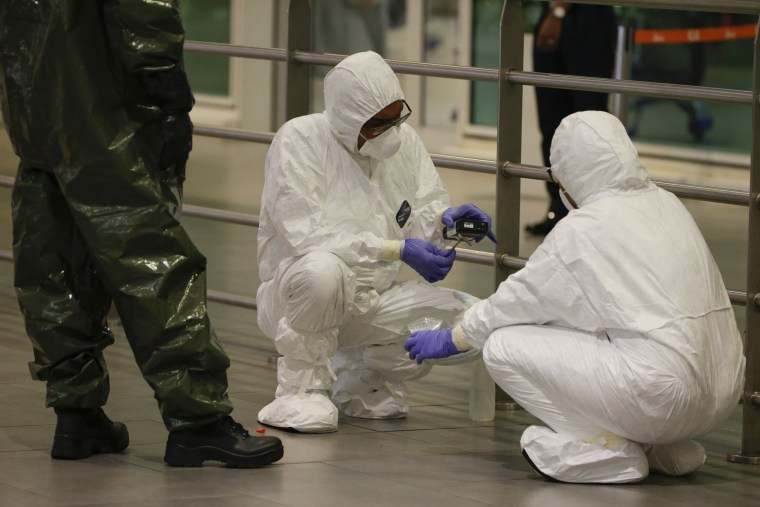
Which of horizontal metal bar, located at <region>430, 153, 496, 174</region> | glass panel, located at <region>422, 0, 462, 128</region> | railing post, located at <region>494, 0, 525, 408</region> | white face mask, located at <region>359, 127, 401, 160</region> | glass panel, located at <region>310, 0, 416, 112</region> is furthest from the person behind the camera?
glass panel, located at <region>310, 0, 416, 112</region>

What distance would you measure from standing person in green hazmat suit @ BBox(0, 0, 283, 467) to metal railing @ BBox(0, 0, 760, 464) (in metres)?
1.37

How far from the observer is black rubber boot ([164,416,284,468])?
3.80 m

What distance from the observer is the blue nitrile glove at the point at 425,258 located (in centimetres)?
441

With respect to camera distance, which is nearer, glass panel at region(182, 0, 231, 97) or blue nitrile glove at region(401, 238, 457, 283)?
blue nitrile glove at region(401, 238, 457, 283)

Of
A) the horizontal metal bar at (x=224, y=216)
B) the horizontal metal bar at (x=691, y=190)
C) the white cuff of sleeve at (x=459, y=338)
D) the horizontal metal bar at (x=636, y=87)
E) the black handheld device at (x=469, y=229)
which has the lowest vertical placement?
the horizontal metal bar at (x=224, y=216)

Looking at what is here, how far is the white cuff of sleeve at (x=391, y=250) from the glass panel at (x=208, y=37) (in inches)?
454

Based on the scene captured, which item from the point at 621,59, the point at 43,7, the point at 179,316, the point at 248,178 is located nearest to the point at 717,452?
the point at 179,316

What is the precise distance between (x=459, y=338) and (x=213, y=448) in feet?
2.41

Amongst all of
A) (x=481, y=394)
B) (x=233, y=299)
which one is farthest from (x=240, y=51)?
(x=481, y=394)

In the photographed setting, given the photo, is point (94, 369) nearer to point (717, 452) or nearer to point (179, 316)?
point (179, 316)

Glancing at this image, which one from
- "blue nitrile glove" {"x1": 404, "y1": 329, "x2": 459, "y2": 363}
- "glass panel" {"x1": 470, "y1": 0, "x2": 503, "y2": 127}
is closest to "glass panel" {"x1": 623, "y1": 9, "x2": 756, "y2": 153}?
"glass panel" {"x1": 470, "y1": 0, "x2": 503, "y2": 127}

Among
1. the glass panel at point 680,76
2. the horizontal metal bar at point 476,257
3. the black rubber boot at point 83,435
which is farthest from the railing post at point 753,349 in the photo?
the glass panel at point 680,76

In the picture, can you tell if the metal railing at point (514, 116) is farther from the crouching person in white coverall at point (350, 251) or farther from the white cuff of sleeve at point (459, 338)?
the white cuff of sleeve at point (459, 338)

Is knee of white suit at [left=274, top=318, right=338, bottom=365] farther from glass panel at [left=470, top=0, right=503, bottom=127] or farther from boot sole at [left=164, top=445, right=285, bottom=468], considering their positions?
glass panel at [left=470, top=0, right=503, bottom=127]
